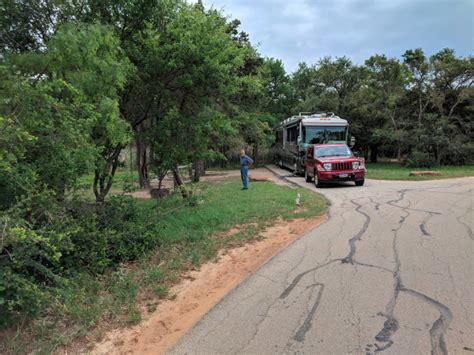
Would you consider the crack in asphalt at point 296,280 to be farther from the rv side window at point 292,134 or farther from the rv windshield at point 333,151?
the rv side window at point 292,134

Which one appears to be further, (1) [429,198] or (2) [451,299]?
(1) [429,198]

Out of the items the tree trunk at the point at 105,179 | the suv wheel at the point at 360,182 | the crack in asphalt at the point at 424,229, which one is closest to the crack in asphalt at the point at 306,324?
the crack in asphalt at the point at 424,229

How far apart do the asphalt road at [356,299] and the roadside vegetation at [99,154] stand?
1.28m

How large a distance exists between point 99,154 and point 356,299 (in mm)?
4470

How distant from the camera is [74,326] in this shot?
4.39m

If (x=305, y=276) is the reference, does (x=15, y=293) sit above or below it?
above

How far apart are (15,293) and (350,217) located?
25.0ft

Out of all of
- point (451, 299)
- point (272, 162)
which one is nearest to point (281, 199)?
point (451, 299)

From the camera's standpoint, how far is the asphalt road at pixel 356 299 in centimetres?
376

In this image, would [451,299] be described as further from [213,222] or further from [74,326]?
[213,222]

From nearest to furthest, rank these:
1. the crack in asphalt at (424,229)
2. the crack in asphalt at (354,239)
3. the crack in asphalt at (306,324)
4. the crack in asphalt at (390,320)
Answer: the crack in asphalt at (390,320)
the crack in asphalt at (306,324)
the crack in asphalt at (354,239)
the crack in asphalt at (424,229)

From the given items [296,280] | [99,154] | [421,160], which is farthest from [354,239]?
[421,160]

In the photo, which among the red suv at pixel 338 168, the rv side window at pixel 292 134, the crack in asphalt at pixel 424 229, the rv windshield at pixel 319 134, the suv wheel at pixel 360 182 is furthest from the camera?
the rv side window at pixel 292 134

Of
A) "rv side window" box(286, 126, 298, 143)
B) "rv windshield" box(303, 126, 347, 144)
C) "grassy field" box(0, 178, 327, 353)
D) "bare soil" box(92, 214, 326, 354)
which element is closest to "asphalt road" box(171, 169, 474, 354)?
"bare soil" box(92, 214, 326, 354)
